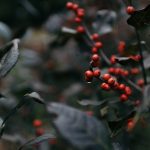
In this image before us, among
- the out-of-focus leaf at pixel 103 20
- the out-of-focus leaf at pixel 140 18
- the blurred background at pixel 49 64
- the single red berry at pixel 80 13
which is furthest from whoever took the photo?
the blurred background at pixel 49 64

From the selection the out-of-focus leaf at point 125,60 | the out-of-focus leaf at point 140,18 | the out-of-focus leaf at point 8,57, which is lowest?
the out-of-focus leaf at point 125,60

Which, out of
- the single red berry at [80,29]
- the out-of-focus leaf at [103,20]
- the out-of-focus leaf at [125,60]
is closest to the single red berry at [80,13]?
the single red berry at [80,29]

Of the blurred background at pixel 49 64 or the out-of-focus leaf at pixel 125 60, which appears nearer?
the out-of-focus leaf at pixel 125 60

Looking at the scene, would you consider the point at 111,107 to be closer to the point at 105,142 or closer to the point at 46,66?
the point at 105,142

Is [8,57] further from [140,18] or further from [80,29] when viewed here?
[80,29]

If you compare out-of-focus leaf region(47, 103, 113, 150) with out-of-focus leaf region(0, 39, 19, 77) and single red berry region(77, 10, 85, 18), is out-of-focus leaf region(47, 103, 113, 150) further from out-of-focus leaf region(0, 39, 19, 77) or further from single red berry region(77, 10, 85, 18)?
single red berry region(77, 10, 85, 18)

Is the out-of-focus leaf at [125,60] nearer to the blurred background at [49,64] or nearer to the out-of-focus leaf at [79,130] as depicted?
the out-of-focus leaf at [79,130]

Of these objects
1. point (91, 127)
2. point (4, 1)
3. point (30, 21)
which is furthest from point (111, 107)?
point (4, 1)

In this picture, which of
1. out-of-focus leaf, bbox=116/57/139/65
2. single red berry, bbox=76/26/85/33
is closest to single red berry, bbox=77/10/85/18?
single red berry, bbox=76/26/85/33
